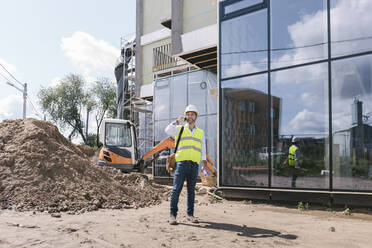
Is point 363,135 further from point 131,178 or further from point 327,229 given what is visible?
point 131,178

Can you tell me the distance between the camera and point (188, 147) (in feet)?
18.5

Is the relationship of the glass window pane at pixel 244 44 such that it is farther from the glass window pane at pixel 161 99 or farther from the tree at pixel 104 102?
the tree at pixel 104 102

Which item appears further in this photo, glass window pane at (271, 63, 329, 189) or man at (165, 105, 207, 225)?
glass window pane at (271, 63, 329, 189)

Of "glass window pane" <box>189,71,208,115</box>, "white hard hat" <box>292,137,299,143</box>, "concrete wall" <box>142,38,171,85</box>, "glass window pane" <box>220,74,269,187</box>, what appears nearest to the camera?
"white hard hat" <box>292,137,299,143</box>

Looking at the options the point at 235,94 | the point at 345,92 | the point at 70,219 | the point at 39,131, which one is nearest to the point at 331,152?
the point at 345,92

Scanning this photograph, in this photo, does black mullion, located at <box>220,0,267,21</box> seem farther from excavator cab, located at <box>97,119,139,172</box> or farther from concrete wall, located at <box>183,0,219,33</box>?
concrete wall, located at <box>183,0,219,33</box>

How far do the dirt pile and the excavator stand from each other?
3880 millimetres

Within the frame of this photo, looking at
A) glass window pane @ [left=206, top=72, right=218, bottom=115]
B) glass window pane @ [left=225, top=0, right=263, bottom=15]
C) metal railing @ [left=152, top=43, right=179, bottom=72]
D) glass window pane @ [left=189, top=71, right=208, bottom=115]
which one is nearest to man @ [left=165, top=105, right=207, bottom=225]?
glass window pane @ [left=225, top=0, right=263, bottom=15]

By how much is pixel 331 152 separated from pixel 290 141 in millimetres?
986

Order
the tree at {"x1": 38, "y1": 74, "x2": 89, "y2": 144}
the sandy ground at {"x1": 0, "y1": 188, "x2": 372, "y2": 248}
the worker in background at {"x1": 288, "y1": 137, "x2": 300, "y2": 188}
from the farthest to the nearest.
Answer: the tree at {"x1": 38, "y1": 74, "x2": 89, "y2": 144}
the worker in background at {"x1": 288, "y1": 137, "x2": 300, "y2": 188}
the sandy ground at {"x1": 0, "y1": 188, "x2": 372, "y2": 248}

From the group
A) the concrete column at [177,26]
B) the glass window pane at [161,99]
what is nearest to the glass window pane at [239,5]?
the glass window pane at [161,99]

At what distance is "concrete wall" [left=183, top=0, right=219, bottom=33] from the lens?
20922mm

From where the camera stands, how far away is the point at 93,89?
4000cm

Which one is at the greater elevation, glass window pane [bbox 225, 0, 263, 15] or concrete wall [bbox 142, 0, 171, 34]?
concrete wall [bbox 142, 0, 171, 34]
